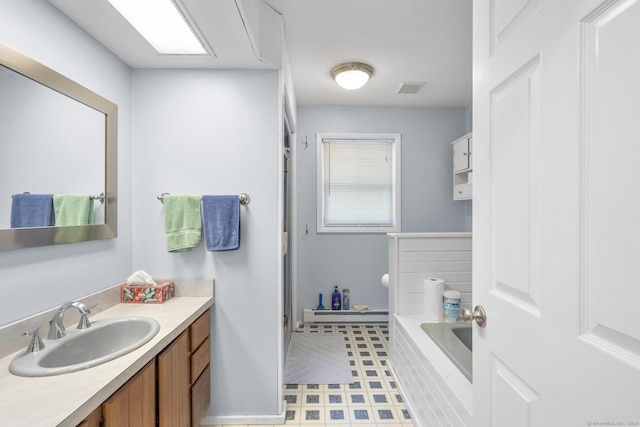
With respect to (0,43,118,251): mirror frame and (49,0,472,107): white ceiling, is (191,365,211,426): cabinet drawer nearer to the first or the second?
(0,43,118,251): mirror frame

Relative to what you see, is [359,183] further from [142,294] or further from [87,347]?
[87,347]

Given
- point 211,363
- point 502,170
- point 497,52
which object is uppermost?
point 497,52

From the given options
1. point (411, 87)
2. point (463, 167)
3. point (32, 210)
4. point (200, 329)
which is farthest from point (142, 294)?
point (463, 167)

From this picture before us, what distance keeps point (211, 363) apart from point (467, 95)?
10.9ft

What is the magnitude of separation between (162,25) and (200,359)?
5.82 ft

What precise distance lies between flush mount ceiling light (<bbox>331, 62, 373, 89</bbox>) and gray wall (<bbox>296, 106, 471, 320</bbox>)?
2.87 feet

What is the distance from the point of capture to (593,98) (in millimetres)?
576

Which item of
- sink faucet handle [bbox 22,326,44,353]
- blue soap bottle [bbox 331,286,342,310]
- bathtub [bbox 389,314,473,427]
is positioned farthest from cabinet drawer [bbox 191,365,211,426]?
blue soap bottle [bbox 331,286,342,310]

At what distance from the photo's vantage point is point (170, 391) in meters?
1.37

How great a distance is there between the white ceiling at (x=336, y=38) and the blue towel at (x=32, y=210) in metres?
0.86

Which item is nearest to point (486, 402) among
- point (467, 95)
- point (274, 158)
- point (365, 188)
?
point (274, 158)

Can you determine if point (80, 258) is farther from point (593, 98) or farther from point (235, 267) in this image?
point (593, 98)

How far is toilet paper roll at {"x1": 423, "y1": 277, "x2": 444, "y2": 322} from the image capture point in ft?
7.44

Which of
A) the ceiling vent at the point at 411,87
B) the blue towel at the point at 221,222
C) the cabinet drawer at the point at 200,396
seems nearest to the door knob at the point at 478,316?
the blue towel at the point at 221,222
